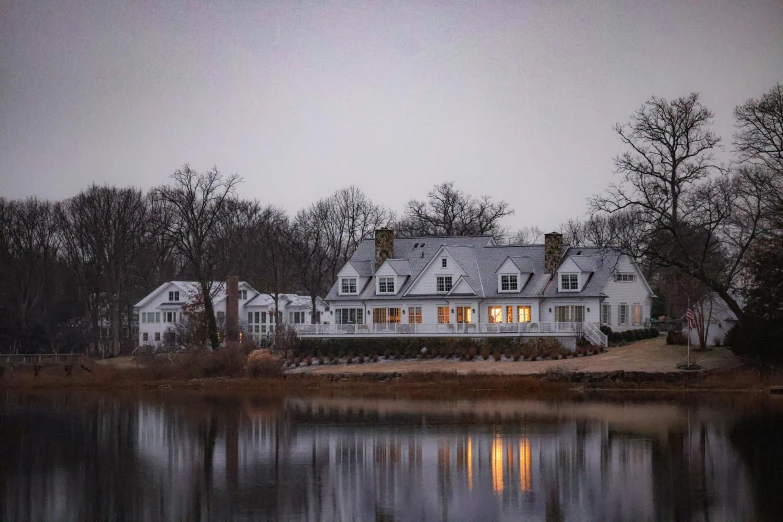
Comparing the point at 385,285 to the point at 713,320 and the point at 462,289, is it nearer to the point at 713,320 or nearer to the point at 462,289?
the point at 462,289

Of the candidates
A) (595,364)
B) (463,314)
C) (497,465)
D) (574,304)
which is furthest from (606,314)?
(497,465)

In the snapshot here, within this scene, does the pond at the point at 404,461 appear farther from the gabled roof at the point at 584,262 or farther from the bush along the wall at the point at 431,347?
the gabled roof at the point at 584,262

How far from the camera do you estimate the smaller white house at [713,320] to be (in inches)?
2008

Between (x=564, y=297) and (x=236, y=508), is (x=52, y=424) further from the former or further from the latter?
(x=564, y=297)

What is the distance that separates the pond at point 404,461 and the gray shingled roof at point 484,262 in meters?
18.7

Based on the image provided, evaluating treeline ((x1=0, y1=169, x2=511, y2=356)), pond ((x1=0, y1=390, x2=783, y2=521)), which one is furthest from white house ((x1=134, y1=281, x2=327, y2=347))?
pond ((x1=0, y1=390, x2=783, y2=521))

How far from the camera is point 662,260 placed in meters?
47.5

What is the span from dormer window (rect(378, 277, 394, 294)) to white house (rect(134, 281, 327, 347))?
15.9 m

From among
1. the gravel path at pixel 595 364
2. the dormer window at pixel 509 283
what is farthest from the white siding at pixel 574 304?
the gravel path at pixel 595 364

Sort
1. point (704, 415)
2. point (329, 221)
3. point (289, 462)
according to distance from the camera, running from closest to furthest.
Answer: point (289, 462) < point (704, 415) < point (329, 221)

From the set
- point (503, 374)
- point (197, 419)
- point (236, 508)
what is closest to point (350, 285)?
point (503, 374)

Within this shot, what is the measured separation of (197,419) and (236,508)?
1638cm

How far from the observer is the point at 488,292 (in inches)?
2323

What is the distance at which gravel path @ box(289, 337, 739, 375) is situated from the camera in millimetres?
46344
